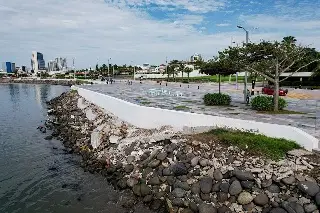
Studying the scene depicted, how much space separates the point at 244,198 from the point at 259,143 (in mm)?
3721

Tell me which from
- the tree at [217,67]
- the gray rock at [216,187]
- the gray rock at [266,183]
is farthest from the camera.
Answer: the tree at [217,67]

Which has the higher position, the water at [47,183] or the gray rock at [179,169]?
the gray rock at [179,169]

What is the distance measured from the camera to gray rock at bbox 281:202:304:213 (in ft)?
42.0

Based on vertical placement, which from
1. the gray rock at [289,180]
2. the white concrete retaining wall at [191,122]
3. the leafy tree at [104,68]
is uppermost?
the leafy tree at [104,68]

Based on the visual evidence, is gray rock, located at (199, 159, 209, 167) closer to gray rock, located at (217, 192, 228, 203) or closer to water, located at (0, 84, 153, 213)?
gray rock, located at (217, 192, 228, 203)

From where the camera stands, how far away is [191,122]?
21.0 meters

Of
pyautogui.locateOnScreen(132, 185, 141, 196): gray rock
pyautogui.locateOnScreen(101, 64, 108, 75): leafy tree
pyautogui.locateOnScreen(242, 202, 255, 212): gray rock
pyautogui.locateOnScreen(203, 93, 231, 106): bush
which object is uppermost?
pyautogui.locateOnScreen(101, 64, 108, 75): leafy tree

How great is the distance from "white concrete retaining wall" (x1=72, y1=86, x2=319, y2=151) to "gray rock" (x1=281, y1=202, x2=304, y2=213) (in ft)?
12.9

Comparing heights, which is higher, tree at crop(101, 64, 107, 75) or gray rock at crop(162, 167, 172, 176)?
tree at crop(101, 64, 107, 75)

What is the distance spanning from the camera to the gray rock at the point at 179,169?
655 inches

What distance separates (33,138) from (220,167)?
21.4 metres

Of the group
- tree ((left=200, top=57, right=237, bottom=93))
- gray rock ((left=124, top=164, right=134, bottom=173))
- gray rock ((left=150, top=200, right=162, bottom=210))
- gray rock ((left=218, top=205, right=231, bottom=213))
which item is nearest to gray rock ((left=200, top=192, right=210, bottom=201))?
gray rock ((left=218, top=205, right=231, bottom=213))

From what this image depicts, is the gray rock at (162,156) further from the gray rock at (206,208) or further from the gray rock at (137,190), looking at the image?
the gray rock at (206,208)

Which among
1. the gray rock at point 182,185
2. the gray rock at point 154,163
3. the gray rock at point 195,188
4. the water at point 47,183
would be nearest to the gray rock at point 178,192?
the gray rock at point 182,185
